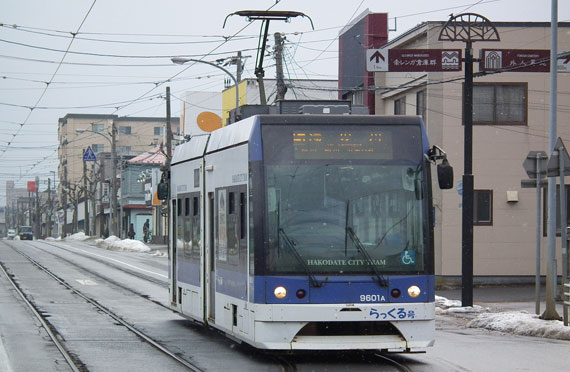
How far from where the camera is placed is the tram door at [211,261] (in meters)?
14.0

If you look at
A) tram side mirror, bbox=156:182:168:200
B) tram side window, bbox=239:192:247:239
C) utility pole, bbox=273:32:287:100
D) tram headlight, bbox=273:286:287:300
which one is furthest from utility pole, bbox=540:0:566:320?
utility pole, bbox=273:32:287:100

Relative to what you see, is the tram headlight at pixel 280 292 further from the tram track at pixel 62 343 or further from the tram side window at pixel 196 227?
the tram side window at pixel 196 227

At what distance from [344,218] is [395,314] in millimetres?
1235

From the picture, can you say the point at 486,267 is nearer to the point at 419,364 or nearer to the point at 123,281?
the point at 123,281

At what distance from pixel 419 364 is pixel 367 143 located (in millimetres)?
2729

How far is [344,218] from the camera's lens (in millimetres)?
11656

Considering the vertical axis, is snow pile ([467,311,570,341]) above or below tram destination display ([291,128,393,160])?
below

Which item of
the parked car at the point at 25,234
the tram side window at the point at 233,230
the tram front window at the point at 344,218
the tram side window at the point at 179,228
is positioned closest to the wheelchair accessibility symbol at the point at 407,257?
the tram front window at the point at 344,218

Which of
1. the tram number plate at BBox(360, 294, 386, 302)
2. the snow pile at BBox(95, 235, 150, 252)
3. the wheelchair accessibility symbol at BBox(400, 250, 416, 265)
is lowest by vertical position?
the snow pile at BBox(95, 235, 150, 252)

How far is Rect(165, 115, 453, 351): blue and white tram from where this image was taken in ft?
37.6

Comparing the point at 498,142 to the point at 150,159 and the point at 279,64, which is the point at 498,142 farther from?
the point at 150,159

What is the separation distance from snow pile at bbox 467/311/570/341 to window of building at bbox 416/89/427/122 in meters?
11.8

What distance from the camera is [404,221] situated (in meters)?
11.8

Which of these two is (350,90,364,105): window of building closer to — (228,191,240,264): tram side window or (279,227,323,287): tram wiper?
(228,191,240,264): tram side window
